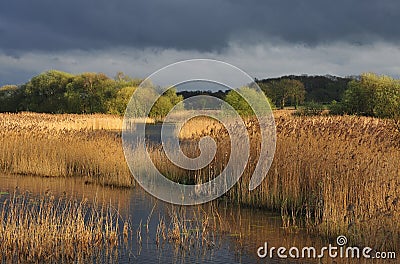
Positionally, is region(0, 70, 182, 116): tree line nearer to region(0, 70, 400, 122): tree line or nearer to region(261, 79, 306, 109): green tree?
region(0, 70, 400, 122): tree line

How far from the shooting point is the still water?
7613 mm

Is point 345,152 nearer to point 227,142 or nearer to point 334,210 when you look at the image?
point 334,210

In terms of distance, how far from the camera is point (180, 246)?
804 centimetres

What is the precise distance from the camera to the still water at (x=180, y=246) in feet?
25.0

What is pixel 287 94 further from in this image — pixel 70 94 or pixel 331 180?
pixel 331 180

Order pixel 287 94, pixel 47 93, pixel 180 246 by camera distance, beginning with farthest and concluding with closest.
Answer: pixel 287 94 → pixel 47 93 → pixel 180 246

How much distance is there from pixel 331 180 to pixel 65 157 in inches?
367

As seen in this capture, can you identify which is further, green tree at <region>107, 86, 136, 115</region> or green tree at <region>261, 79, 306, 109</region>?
green tree at <region>261, 79, 306, 109</region>

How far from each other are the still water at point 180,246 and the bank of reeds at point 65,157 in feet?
3.46

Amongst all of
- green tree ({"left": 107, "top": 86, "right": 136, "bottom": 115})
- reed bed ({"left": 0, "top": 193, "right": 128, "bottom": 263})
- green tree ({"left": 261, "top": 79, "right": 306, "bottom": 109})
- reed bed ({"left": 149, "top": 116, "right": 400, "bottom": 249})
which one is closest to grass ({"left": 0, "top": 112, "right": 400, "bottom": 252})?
reed bed ({"left": 149, "top": 116, "right": 400, "bottom": 249})

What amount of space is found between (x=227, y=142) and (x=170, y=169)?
224 cm

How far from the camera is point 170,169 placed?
47.6 feet

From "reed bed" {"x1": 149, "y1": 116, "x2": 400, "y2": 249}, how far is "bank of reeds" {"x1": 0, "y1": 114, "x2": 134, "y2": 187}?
81.9 inches

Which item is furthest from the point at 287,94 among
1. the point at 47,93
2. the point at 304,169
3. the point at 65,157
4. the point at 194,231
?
the point at 194,231
